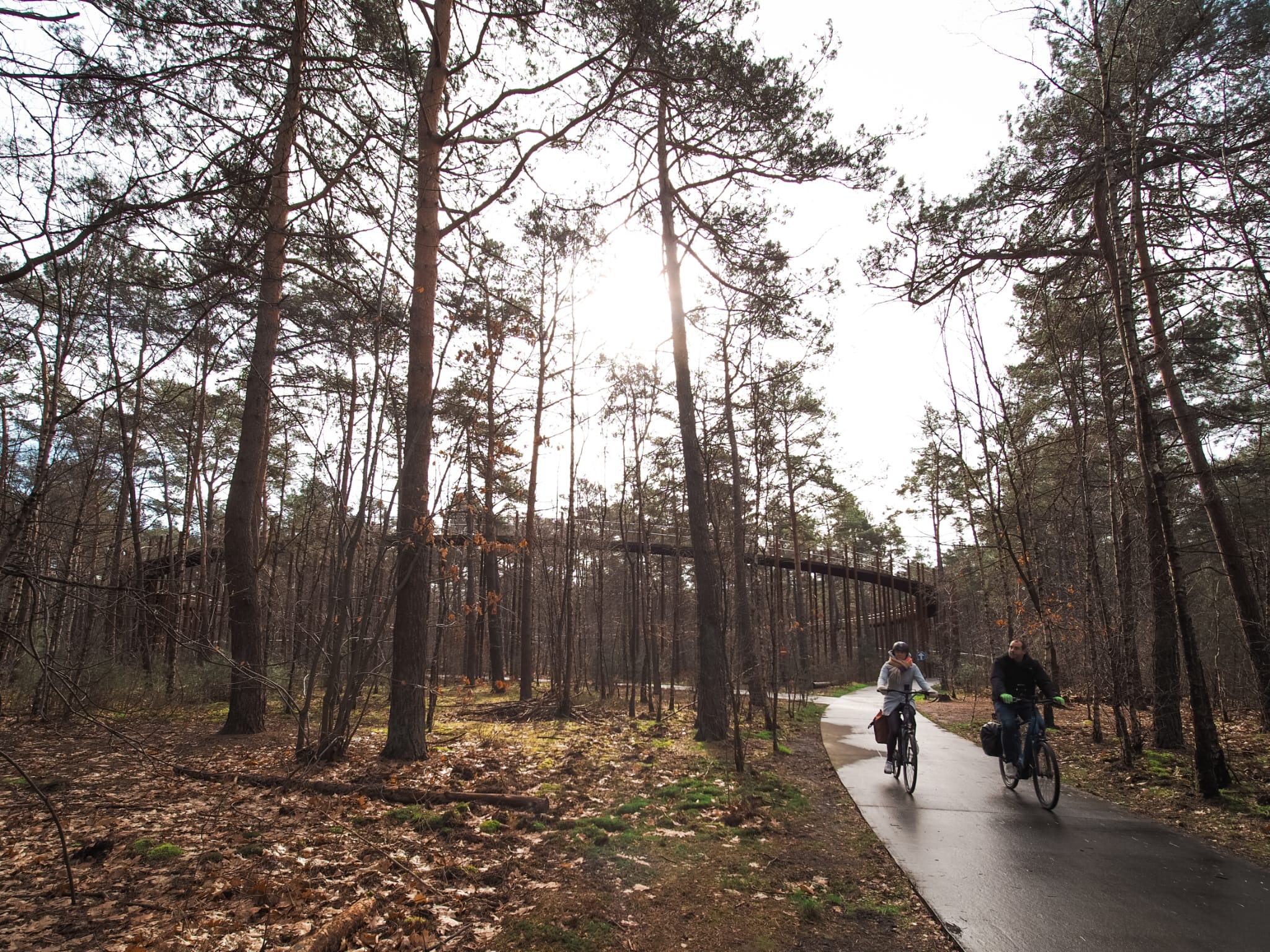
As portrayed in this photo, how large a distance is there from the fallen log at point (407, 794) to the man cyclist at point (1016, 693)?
16.7ft

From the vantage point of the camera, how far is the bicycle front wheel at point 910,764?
713 centimetres

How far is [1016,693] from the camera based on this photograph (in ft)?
23.0

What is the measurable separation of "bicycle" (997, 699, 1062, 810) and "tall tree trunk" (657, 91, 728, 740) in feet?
11.7

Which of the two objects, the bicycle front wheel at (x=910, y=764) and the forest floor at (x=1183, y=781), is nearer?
the forest floor at (x=1183, y=781)

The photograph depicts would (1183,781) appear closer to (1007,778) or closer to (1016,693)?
(1007,778)

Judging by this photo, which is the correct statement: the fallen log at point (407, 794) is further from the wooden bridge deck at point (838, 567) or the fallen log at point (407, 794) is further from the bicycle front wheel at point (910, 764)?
the wooden bridge deck at point (838, 567)

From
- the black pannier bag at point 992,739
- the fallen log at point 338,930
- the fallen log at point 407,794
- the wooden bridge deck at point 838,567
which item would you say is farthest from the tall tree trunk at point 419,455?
the wooden bridge deck at point 838,567

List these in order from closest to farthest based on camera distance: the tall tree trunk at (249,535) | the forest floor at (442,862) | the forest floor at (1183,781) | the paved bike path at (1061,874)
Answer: the forest floor at (442,862), the paved bike path at (1061,874), the forest floor at (1183,781), the tall tree trunk at (249,535)

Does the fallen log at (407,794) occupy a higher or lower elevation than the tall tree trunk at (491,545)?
lower

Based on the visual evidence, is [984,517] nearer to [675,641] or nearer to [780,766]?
[675,641]

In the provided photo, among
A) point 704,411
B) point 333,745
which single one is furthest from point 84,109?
point 704,411

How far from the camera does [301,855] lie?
4.16 m

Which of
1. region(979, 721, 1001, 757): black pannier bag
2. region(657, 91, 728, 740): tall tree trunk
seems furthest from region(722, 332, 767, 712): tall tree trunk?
region(979, 721, 1001, 757): black pannier bag

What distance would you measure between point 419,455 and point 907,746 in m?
6.87
